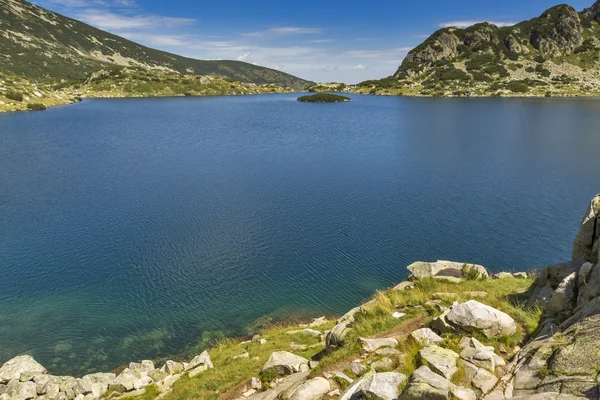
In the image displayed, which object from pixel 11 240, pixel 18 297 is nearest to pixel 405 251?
pixel 18 297

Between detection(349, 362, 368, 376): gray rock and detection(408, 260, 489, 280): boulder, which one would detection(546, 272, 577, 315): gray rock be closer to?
detection(349, 362, 368, 376): gray rock

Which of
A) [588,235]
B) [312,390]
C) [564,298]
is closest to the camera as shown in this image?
[312,390]

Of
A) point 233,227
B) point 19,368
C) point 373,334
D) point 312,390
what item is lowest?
point 19,368

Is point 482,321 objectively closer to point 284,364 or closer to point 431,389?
point 431,389

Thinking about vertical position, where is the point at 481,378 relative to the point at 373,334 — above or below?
above

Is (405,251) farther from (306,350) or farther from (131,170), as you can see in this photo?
(131,170)

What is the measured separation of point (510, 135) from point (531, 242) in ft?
271

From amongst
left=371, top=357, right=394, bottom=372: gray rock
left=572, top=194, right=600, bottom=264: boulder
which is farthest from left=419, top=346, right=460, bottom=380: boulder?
left=572, top=194, right=600, bottom=264: boulder

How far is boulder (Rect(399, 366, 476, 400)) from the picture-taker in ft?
33.6

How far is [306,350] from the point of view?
73.2 feet

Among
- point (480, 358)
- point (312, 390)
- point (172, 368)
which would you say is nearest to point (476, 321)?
point (480, 358)

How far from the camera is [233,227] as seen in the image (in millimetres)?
46688

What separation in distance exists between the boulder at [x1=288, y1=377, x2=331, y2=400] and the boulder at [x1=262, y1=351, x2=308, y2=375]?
3832 millimetres

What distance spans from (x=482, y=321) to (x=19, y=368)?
28.7 metres
